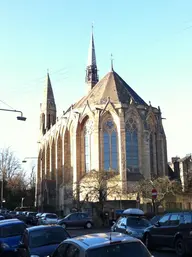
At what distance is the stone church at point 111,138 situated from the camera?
5382 cm

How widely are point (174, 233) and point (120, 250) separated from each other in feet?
29.2

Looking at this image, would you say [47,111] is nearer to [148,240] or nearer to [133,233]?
[133,233]

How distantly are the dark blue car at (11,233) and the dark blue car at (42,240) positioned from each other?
7.90ft

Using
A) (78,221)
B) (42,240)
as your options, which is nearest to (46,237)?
(42,240)

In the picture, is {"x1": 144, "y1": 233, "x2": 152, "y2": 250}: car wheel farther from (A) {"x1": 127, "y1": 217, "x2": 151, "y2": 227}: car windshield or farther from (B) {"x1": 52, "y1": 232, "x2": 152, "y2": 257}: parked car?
(B) {"x1": 52, "y1": 232, "x2": 152, "y2": 257}: parked car

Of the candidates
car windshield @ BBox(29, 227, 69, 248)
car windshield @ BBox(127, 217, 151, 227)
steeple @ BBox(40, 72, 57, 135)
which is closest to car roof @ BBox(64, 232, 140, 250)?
car windshield @ BBox(29, 227, 69, 248)

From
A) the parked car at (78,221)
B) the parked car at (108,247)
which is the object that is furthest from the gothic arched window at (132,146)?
the parked car at (108,247)

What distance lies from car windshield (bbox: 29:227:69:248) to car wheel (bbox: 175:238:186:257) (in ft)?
14.9

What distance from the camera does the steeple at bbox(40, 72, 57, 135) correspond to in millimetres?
82062

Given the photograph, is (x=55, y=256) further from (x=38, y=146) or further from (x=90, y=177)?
(x=38, y=146)

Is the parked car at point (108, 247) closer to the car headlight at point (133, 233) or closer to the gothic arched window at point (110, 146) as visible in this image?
the car headlight at point (133, 233)

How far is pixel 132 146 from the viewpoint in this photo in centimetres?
5450

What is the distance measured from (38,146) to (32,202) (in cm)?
1309

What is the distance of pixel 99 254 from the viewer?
5352 mm
